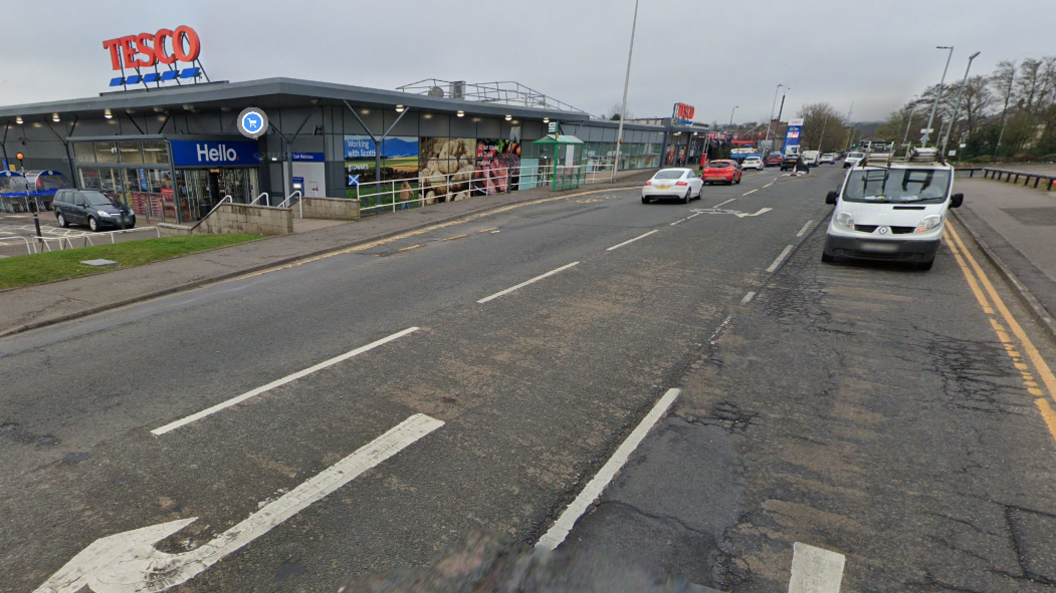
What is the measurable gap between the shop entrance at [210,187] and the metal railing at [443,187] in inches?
240

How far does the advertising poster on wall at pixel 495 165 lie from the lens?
26141 millimetres

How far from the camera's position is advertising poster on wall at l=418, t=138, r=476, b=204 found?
23219 mm

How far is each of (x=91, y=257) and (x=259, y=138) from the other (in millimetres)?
12286

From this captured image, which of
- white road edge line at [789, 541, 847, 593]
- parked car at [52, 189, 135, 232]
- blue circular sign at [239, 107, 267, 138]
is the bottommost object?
parked car at [52, 189, 135, 232]

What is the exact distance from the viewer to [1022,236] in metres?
13.0

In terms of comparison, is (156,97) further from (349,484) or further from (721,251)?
(349,484)

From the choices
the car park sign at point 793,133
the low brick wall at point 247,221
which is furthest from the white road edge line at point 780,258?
the car park sign at point 793,133

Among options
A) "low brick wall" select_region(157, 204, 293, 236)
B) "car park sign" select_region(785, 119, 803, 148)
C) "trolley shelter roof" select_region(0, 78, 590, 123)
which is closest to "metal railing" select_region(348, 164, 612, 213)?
"trolley shelter roof" select_region(0, 78, 590, 123)

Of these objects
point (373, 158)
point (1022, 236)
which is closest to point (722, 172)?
point (1022, 236)

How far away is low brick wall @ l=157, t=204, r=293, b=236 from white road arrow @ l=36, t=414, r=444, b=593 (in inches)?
504

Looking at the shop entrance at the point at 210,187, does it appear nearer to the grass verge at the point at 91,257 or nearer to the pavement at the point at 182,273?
the pavement at the point at 182,273

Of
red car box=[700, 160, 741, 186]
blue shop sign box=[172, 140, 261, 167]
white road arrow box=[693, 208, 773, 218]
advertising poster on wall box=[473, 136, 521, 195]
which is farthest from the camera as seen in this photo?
red car box=[700, 160, 741, 186]

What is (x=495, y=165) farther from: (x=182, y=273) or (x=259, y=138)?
(x=182, y=273)

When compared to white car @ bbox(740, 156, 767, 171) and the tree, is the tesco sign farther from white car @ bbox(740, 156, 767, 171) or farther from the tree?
the tree
